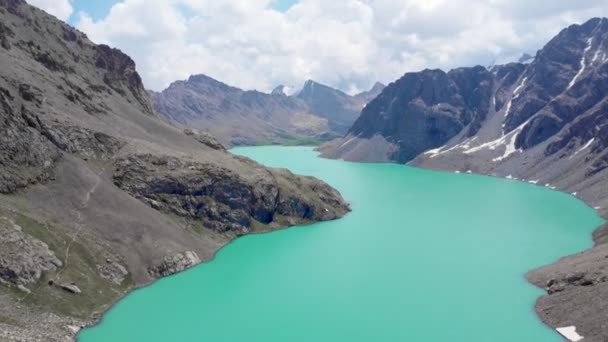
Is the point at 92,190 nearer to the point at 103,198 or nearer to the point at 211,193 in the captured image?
the point at 103,198

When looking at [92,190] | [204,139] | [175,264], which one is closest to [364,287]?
[175,264]

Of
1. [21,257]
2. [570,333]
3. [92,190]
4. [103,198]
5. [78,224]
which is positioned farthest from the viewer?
[92,190]

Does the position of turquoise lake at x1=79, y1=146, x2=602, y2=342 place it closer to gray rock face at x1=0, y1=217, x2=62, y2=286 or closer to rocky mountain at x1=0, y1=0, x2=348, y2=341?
rocky mountain at x1=0, y1=0, x2=348, y2=341

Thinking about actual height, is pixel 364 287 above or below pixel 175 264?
above

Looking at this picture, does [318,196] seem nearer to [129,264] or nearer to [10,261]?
[129,264]

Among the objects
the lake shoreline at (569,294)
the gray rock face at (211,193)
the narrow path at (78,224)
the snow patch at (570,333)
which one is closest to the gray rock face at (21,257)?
the narrow path at (78,224)

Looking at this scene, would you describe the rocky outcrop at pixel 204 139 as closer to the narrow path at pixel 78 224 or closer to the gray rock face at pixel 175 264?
the narrow path at pixel 78 224

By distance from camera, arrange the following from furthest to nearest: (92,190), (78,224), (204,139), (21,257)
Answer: (204,139) < (92,190) < (78,224) < (21,257)

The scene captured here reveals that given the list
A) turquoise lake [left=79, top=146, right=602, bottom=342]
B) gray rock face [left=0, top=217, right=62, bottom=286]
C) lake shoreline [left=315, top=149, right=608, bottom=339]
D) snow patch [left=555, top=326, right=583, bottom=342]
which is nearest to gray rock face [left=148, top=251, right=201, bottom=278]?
turquoise lake [left=79, top=146, right=602, bottom=342]
